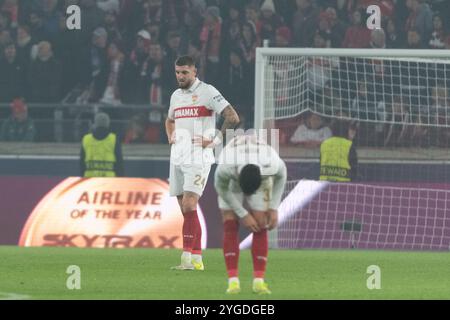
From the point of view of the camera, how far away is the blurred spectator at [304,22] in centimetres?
2266

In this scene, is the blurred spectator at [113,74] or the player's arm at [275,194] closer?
the player's arm at [275,194]

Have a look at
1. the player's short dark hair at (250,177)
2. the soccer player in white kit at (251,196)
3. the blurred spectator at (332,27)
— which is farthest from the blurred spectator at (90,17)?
the player's short dark hair at (250,177)

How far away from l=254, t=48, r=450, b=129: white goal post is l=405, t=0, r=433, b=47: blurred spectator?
274 cm

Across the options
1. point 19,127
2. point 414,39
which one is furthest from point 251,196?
point 414,39

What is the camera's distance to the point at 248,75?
22.3m

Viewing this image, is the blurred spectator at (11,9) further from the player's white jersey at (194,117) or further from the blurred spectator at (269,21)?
the player's white jersey at (194,117)

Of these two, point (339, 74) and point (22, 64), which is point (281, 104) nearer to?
point (339, 74)

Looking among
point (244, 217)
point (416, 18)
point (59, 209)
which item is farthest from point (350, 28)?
point (244, 217)

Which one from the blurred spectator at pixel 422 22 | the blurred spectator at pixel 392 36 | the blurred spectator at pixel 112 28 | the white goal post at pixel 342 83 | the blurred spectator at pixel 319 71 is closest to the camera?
the white goal post at pixel 342 83

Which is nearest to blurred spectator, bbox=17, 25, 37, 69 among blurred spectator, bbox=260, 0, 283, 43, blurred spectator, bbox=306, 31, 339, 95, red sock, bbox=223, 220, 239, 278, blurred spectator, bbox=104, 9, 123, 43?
blurred spectator, bbox=104, 9, 123, 43

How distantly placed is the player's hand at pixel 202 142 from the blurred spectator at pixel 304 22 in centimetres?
966

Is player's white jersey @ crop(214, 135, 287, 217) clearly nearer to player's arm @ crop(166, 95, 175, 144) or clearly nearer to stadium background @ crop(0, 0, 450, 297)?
player's arm @ crop(166, 95, 175, 144)

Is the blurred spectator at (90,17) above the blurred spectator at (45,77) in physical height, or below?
above

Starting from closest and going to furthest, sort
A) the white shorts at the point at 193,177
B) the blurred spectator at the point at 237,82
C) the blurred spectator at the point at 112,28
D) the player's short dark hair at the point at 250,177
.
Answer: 1. the player's short dark hair at the point at 250,177
2. the white shorts at the point at 193,177
3. the blurred spectator at the point at 237,82
4. the blurred spectator at the point at 112,28
